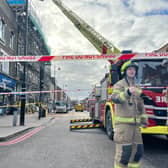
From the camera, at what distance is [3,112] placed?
2125 cm

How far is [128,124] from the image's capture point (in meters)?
3.21

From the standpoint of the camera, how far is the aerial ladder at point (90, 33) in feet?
49.7

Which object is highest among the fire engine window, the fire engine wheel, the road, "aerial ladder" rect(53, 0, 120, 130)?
"aerial ladder" rect(53, 0, 120, 130)

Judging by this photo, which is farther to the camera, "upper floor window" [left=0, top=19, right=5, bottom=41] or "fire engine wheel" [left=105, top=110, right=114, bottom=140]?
"upper floor window" [left=0, top=19, right=5, bottom=41]

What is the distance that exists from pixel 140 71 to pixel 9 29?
21.2m

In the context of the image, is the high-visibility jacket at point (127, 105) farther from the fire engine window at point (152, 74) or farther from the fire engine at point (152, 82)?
the fire engine window at point (152, 74)

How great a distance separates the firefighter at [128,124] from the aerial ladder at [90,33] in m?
11.3

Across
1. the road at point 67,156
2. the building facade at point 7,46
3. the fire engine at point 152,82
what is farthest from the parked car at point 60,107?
the fire engine at point 152,82

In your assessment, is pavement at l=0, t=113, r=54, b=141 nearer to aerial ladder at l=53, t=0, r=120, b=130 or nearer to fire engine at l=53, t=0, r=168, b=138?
fire engine at l=53, t=0, r=168, b=138

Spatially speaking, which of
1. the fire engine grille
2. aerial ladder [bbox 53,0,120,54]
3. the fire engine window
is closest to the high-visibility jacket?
the fire engine grille

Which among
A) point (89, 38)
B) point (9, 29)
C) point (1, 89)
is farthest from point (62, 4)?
point (1, 89)

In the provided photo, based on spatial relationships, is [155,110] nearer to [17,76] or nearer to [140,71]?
[140,71]

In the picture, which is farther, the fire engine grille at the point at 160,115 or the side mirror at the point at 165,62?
the side mirror at the point at 165,62

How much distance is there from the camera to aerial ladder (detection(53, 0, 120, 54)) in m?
15.2
